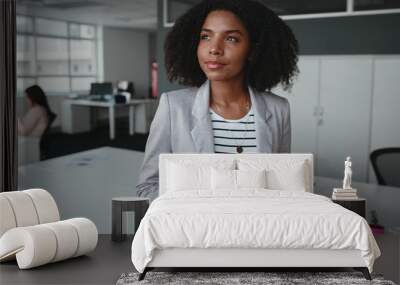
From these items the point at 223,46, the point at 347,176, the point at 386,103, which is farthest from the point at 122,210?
the point at 386,103

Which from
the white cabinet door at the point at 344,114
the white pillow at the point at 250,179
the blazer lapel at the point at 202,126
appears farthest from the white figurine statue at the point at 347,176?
the blazer lapel at the point at 202,126

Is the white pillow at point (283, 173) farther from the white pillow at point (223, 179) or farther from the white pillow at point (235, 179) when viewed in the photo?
the white pillow at point (223, 179)

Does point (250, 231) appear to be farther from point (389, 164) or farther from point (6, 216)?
point (389, 164)

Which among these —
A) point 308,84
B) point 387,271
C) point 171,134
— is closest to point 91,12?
point 171,134

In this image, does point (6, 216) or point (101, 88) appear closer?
point (6, 216)

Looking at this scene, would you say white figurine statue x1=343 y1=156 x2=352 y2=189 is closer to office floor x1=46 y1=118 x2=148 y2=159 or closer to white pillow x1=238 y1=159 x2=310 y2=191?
white pillow x1=238 y1=159 x2=310 y2=191

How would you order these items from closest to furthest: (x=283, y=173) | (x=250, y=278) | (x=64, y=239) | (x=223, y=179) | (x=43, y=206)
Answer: (x=250, y=278) < (x=64, y=239) < (x=43, y=206) < (x=223, y=179) < (x=283, y=173)

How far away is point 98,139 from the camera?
6.67 metres

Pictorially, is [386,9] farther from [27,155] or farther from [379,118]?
[27,155]

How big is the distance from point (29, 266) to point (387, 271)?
2.87 metres

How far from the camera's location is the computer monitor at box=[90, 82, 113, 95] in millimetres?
6684

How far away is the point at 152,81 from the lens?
6.63 metres

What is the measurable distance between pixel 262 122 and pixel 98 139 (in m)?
1.75

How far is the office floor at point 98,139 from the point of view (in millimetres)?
6621
